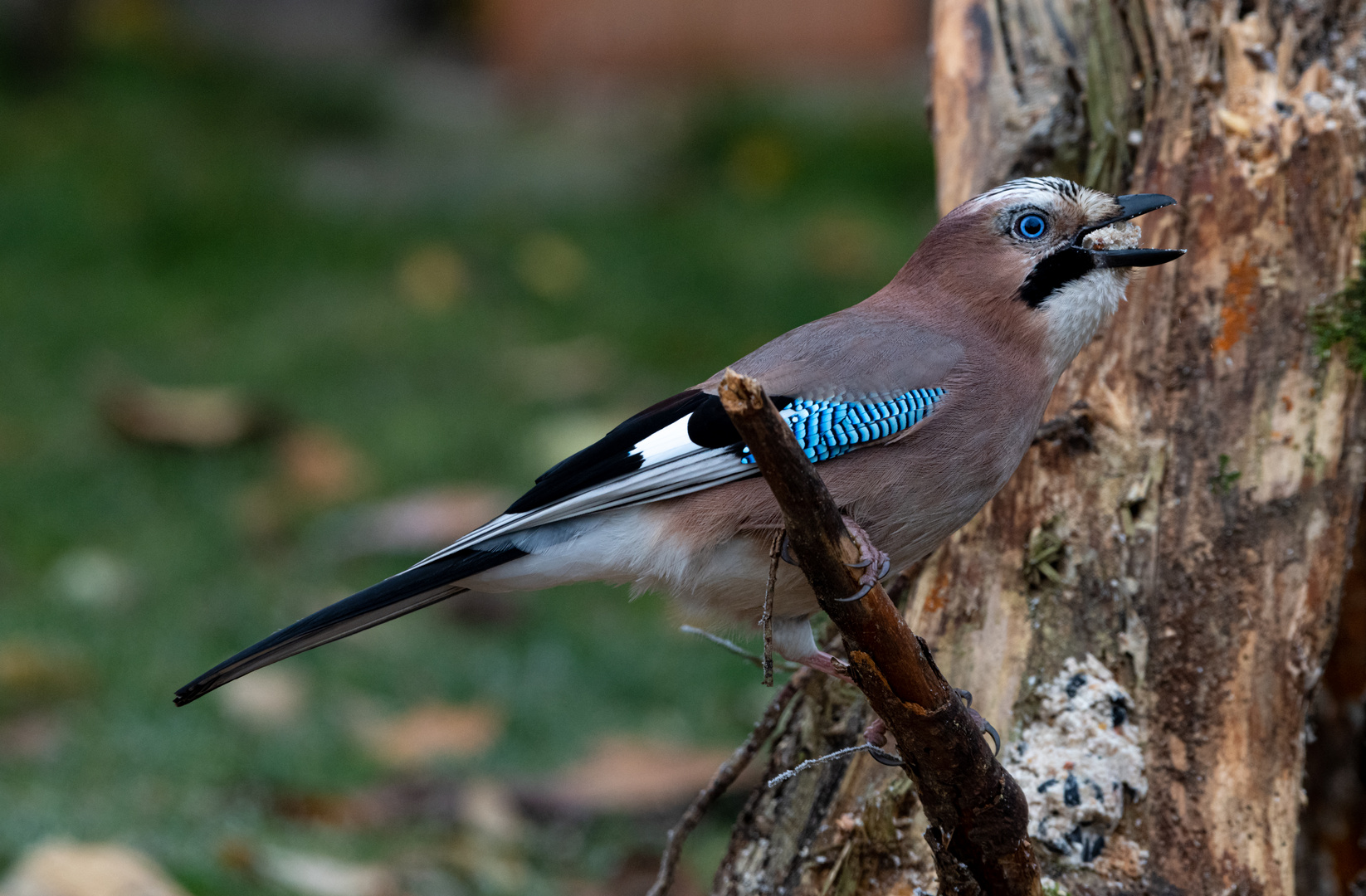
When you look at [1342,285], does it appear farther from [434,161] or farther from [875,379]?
[434,161]

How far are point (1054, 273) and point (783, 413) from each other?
2.31ft

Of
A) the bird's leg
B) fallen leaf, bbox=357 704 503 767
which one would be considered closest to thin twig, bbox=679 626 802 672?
the bird's leg

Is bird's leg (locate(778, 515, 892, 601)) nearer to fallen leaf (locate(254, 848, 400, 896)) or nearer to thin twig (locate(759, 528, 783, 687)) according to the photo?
thin twig (locate(759, 528, 783, 687))

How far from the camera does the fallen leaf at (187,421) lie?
732 cm

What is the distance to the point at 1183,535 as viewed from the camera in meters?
3.41

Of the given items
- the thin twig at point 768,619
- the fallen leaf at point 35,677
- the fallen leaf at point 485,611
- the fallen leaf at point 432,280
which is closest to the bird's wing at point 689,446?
the thin twig at point 768,619

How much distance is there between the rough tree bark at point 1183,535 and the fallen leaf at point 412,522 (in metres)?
3.09

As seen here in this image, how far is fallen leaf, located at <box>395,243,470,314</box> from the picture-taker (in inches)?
372

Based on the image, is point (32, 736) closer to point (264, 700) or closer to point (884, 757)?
point (264, 700)

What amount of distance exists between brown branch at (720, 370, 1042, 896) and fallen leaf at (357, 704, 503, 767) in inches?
114

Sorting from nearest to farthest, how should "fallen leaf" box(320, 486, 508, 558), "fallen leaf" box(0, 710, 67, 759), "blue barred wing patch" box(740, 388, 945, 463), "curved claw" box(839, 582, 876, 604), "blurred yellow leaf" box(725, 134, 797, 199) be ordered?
"curved claw" box(839, 582, 876, 604), "blue barred wing patch" box(740, 388, 945, 463), "fallen leaf" box(0, 710, 67, 759), "fallen leaf" box(320, 486, 508, 558), "blurred yellow leaf" box(725, 134, 797, 199)

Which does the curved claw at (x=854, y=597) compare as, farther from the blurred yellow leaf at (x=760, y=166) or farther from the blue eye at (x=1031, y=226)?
the blurred yellow leaf at (x=760, y=166)

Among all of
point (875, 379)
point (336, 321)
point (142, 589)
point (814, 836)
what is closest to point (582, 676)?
point (142, 589)

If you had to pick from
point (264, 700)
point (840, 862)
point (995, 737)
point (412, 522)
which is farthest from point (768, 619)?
point (412, 522)
